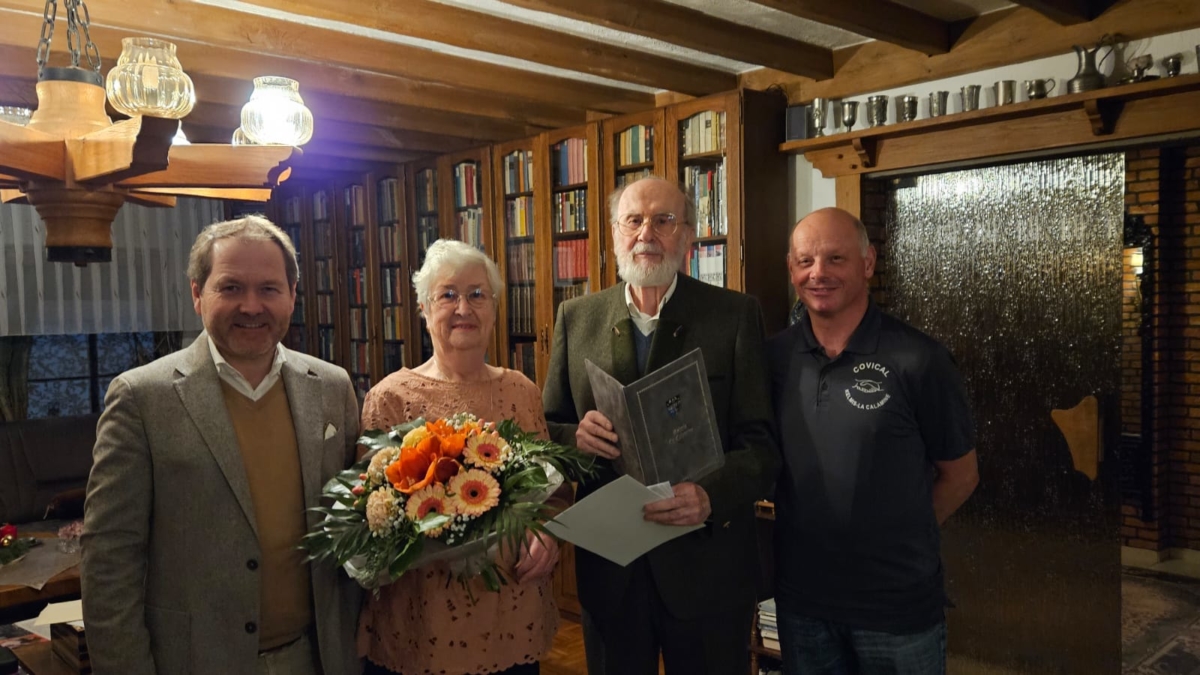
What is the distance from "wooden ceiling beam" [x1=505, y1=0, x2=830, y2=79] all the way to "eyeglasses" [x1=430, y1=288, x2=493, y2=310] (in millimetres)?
1106

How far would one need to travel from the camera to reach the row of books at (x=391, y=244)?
18.2ft

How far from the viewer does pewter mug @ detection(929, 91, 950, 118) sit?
3197mm

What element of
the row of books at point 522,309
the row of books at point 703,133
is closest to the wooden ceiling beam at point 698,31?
the row of books at point 703,133

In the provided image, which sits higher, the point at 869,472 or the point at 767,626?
the point at 869,472

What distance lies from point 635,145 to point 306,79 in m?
1.49

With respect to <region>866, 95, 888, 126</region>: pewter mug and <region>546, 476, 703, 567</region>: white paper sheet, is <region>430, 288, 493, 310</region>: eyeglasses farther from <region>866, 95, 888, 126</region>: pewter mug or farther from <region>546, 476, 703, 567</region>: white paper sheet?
<region>866, 95, 888, 126</region>: pewter mug

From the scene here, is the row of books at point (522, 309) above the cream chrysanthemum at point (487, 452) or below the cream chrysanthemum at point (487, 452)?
above

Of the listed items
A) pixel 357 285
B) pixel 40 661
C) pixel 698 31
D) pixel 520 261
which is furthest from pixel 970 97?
pixel 357 285

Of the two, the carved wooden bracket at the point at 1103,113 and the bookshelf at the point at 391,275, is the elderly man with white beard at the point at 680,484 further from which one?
the bookshelf at the point at 391,275

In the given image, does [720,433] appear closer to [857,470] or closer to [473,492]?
[857,470]

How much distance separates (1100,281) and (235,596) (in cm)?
295

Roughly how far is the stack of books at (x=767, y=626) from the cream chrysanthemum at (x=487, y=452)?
2.02 m

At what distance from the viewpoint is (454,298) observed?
6.15 feet

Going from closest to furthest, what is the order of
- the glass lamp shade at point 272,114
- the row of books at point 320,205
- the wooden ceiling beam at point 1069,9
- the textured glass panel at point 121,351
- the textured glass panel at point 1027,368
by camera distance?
the glass lamp shade at point 272,114 < the wooden ceiling beam at point 1069,9 < the textured glass panel at point 1027,368 < the textured glass panel at point 121,351 < the row of books at point 320,205
